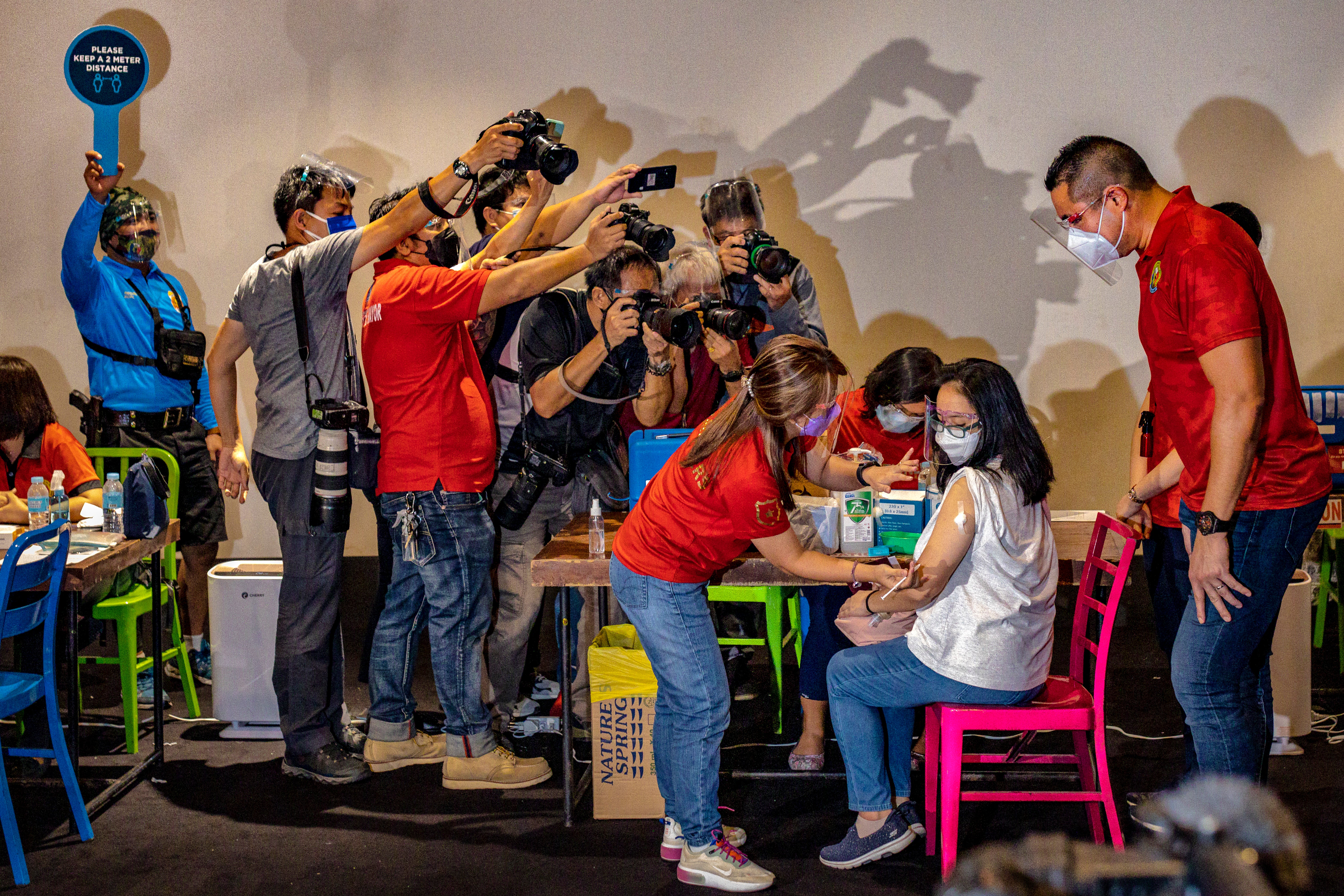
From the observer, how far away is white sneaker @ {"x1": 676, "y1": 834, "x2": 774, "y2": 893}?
7.94ft

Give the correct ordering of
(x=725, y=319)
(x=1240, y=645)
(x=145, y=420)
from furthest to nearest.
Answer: (x=145, y=420), (x=725, y=319), (x=1240, y=645)

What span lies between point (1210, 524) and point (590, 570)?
53.1 inches

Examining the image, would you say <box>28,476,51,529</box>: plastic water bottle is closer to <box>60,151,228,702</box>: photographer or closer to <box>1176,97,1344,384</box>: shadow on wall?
<box>60,151,228,702</box>: photographer

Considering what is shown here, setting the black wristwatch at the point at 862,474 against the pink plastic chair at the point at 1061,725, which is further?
the black wristwatch at the point at 862,474

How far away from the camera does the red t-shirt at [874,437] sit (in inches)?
126

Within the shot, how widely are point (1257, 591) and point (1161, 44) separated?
381 centimetres

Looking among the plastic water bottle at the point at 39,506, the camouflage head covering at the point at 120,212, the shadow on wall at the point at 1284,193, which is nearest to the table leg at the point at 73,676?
the plastic water bottle at the point at 39,506

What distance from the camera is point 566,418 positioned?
3.17 meters

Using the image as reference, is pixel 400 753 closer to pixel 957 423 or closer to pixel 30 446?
pixel 30 446

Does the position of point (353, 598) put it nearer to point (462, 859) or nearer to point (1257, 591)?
point (462, 859)

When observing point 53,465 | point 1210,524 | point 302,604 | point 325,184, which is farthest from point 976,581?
point 53,465

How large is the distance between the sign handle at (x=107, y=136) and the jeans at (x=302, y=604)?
5.49 feet

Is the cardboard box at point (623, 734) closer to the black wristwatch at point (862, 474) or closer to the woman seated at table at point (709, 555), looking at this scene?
the woman seated at table at point (709, 555)

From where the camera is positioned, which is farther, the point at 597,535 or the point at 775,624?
the point at 775,624
